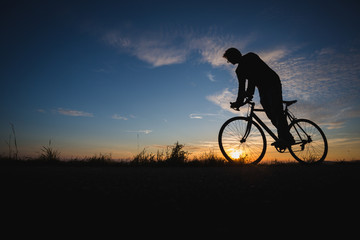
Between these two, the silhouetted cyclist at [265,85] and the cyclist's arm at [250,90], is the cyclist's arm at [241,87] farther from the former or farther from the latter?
the cyclist's arm at [250,90]

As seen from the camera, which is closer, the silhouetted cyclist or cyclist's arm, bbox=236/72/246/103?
the silhouetted cyclist

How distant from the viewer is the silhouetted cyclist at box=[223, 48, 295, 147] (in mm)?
5062

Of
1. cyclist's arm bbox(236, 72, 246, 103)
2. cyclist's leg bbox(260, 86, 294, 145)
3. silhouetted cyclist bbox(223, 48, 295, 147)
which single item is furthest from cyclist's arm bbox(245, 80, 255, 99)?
cyclist's leg bbox(260, 86, 294, 145)

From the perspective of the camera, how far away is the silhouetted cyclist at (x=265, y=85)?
5062mm

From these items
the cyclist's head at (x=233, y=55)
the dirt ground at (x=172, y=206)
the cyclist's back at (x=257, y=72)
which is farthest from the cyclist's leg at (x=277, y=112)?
the dirt ground at (x=172, y=206)

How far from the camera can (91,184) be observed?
1.85 metres

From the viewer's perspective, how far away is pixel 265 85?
201 inches

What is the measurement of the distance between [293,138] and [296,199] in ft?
14.1

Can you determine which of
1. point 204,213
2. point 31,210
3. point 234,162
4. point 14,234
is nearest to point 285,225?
point 204,213

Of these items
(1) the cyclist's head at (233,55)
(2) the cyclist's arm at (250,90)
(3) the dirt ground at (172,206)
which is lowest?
(3) the dirt ground at (172,206)

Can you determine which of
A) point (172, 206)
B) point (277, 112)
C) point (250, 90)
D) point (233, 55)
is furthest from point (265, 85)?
point (172, 206)

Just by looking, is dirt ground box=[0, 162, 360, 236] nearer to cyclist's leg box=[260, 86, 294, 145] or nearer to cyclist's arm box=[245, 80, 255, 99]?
cyclist's leg box=[260, 86, 294, 145]

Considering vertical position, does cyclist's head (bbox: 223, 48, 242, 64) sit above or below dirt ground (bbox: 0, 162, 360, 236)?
above

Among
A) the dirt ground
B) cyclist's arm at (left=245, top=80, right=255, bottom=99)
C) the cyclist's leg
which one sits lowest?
the dirt ground
